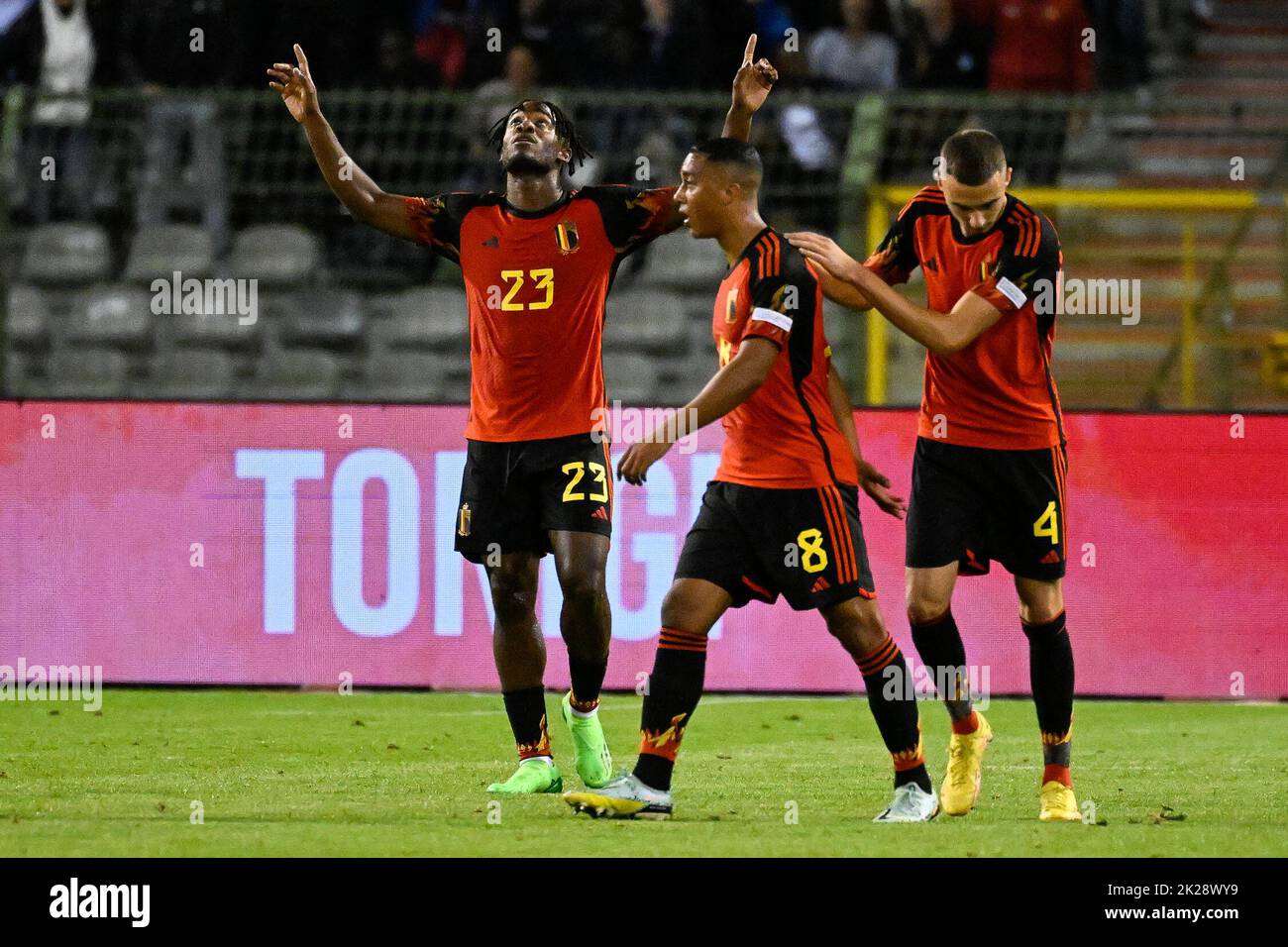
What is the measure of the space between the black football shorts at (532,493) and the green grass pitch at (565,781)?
790 millimetres

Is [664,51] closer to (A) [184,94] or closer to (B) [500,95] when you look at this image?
(B) [500,95]

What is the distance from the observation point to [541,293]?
6398 mm

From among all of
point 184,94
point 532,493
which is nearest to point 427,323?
point 184,94

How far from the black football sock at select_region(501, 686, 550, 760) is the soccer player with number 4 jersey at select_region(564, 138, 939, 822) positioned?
2.32ft

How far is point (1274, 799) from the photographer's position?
6.25m

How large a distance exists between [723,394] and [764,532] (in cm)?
44

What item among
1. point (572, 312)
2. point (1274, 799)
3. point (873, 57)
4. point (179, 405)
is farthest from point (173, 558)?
point (873, 57)

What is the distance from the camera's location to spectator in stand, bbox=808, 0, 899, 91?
43.5 feet

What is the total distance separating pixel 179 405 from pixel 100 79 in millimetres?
5185

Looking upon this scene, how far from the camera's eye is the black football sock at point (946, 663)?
602cm

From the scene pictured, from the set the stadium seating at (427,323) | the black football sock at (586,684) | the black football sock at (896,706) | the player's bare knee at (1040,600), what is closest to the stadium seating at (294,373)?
the stadium seating at (427,323)

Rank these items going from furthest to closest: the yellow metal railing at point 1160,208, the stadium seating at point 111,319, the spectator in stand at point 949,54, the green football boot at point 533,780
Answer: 1. the spectator in stand at point 949,54
2. the stadium seating at point 111,319
3. the yellow metal railing at point 1160,208
4. the green football boot at point 533,780

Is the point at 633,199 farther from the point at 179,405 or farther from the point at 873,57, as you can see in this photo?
the point at 873,57

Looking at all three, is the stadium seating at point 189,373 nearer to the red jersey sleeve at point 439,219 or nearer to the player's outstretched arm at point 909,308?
the red jersey sleeve at point 439,219
